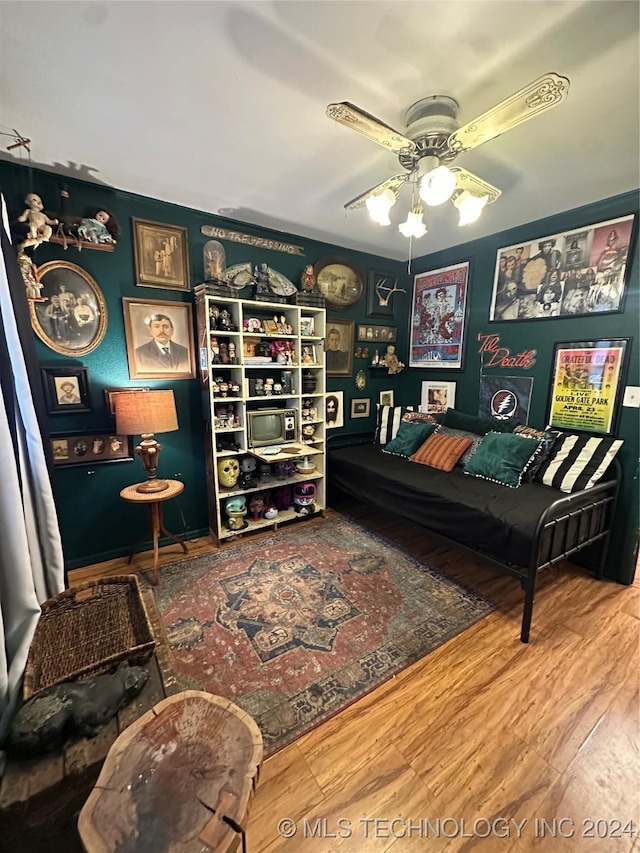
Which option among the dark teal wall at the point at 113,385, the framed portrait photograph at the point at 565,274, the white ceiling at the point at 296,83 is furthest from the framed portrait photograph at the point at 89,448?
the framed portrait photograph at the point at 565,274

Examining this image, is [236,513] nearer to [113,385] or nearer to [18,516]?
[113,385]

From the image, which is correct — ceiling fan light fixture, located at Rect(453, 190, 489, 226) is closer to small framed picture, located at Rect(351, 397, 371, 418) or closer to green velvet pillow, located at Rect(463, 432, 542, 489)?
green velvet pillow, located at Rect(463, 432, 542, 489)

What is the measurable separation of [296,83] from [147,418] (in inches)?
74.5

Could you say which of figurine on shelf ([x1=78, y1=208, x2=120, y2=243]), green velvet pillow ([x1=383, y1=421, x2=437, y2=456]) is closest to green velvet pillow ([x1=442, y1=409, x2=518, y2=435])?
green velvet pillow ([x1=383, y1=421, x2=437, y2=456])

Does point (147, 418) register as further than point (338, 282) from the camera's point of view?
No

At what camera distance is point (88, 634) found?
1307 millimetres

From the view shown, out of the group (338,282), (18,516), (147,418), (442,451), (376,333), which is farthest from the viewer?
(376,333)

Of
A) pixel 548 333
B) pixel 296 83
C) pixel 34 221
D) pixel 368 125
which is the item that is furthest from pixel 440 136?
pixel 34 221

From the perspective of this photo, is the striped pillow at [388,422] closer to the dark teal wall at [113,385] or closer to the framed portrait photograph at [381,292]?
the framed portrait photograph at [381,292]

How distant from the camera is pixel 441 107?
145 cm

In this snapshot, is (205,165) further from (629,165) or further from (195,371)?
(629,165)

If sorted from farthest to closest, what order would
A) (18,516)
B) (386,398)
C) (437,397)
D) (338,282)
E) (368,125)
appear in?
(386,398), (437,397), (338,282), (368,125), (18,516)

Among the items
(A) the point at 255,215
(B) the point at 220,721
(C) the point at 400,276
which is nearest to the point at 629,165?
(C) the point at 400,276

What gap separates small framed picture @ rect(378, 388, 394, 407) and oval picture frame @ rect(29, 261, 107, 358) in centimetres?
276
